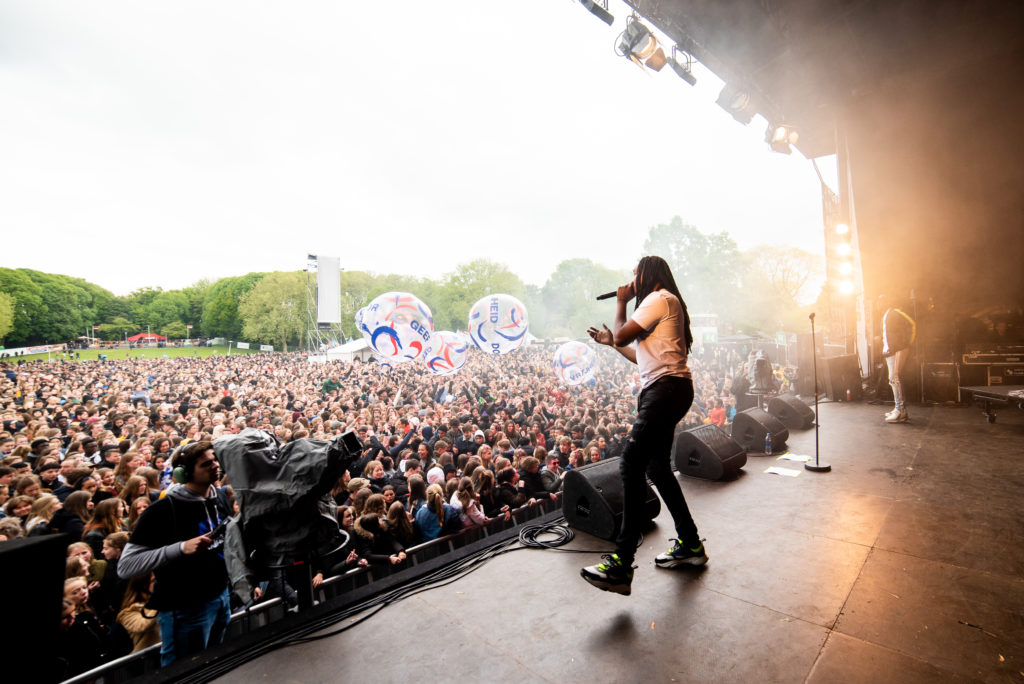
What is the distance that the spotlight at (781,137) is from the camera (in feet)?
32.7

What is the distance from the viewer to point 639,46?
22.9 ft

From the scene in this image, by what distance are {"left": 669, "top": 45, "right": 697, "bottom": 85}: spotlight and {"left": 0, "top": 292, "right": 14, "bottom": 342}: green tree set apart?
25.2 meters

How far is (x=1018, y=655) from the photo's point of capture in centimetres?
161

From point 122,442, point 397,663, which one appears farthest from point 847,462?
point 122,442

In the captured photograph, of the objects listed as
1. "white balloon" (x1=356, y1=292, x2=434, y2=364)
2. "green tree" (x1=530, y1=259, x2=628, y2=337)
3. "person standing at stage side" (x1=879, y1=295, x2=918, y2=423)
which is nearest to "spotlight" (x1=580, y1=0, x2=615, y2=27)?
"person standing at stage side" (x1=879, y1=295, x2=918, y2=423)

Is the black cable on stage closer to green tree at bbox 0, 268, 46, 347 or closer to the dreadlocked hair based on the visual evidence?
the dreadlocked hair

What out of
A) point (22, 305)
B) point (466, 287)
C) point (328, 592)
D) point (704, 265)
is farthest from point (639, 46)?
point (704, 265)

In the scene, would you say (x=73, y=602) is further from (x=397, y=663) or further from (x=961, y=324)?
(x=961, y=324)

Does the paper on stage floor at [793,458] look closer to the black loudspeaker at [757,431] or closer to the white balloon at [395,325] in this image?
the black loudspeaker at [757,431]

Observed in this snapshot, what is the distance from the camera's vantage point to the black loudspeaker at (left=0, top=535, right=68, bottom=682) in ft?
2.64

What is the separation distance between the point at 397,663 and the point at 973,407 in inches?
367

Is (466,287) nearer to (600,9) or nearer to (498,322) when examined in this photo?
(498,322)

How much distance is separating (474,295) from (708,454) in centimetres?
4028

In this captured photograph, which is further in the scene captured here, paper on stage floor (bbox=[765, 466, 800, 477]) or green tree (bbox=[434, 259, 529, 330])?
green tree (bbox=[434, 259, 529, 330])
